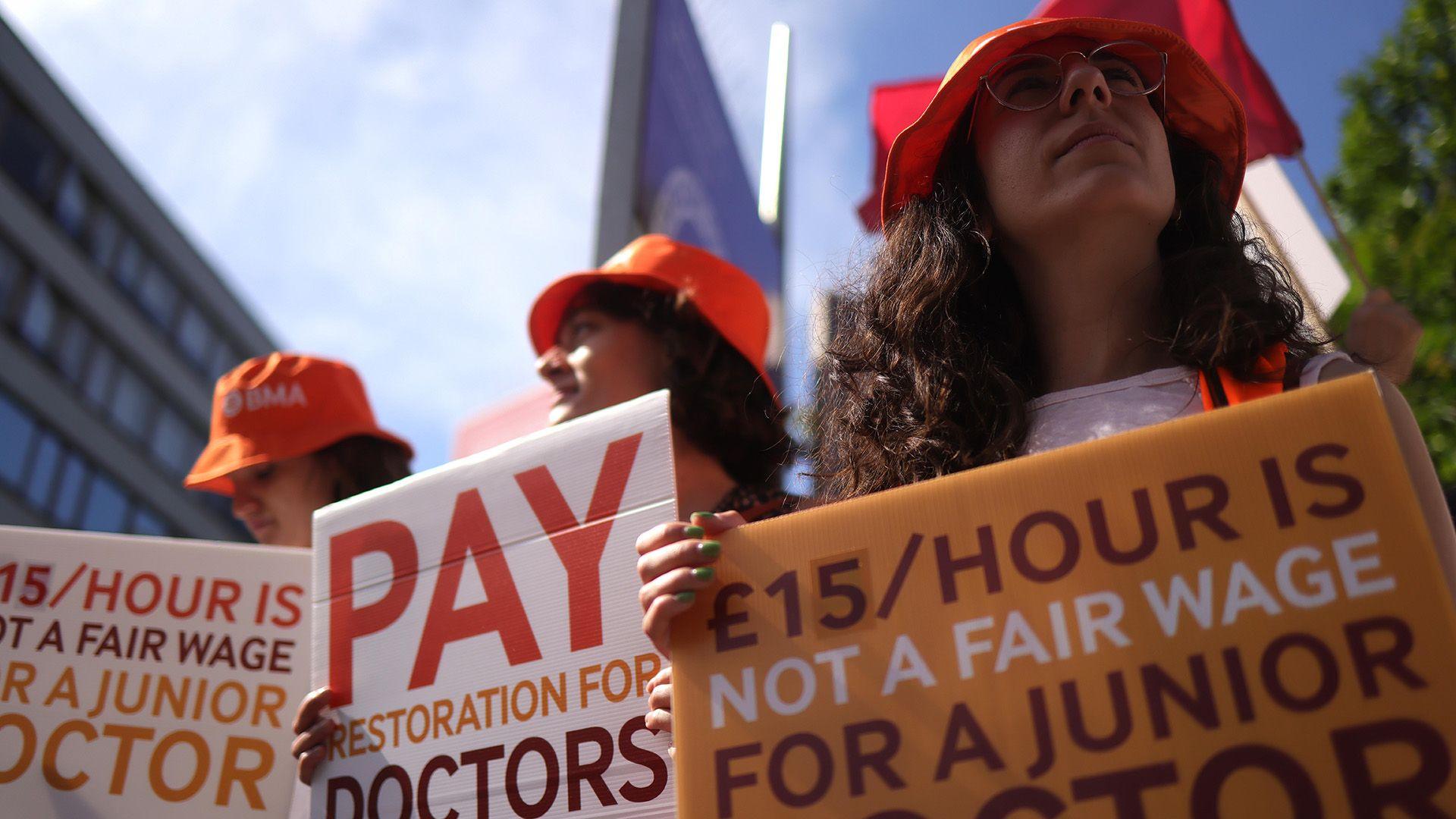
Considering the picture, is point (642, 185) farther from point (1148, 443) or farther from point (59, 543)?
point (1148, 443)

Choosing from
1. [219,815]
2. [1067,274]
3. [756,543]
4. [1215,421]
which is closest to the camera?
[1215,421]

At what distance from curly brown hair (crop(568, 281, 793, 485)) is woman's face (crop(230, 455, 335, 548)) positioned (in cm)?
79

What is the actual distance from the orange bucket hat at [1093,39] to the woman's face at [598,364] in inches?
37.1

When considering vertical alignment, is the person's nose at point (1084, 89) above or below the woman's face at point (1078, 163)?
above

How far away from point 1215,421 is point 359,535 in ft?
4.61

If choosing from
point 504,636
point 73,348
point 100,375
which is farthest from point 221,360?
point 504,636

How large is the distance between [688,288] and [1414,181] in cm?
1057

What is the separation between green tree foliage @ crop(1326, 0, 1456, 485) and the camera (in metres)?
9.77

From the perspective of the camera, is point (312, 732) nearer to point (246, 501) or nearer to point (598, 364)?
point (598, 364)

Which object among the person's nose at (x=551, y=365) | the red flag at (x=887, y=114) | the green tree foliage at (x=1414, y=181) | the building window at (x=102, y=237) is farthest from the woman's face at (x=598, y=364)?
the building window at (x=102, y=237)

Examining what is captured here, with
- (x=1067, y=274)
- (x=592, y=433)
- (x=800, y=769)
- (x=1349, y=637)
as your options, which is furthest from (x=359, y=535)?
(x=1349, y=637)

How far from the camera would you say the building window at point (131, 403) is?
29625mm

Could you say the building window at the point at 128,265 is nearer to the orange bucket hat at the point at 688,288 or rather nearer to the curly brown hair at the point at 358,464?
the curly brown hair at the point at 358,464

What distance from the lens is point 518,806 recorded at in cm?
168
